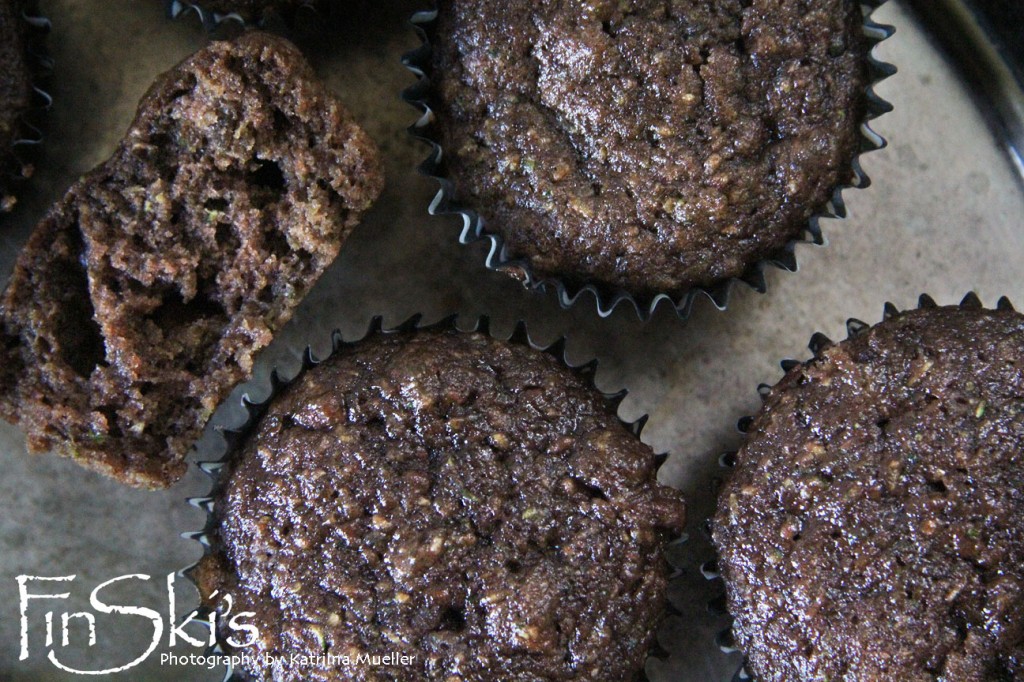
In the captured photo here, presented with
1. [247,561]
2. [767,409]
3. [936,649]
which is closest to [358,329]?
[247,561]

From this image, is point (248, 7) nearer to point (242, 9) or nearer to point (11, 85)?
point (242, 9)

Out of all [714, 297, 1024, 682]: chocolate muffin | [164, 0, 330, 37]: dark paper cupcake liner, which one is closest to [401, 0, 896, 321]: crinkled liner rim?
[714, 297, 1024, 682]: chocolate muffin

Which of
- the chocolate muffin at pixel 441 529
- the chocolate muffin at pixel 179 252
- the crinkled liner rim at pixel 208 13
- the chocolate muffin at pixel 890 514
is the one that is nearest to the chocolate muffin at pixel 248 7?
the crinkled liner rim at pixel 208 13

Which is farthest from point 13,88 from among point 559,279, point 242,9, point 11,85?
point 559,279

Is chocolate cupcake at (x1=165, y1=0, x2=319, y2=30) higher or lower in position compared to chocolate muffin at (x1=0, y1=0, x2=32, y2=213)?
higher

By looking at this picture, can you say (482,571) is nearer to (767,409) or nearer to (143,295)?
(767,409)

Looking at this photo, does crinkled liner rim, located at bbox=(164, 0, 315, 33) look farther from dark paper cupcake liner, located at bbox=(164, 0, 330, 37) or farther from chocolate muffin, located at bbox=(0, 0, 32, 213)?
chocolate muffin, located at bbox=(0, 0, 32, 213)
